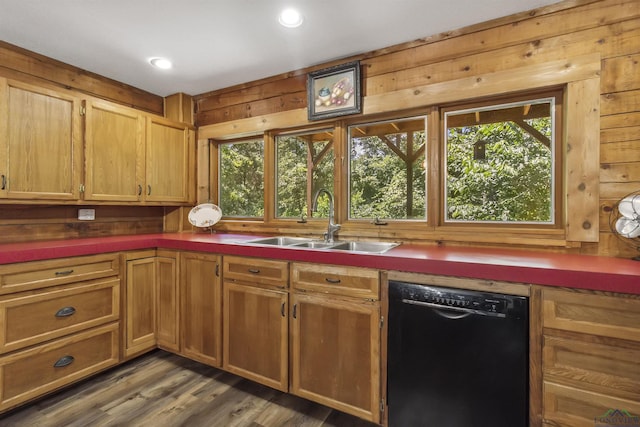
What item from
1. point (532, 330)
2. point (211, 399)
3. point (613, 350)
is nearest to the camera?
point (613, 350)

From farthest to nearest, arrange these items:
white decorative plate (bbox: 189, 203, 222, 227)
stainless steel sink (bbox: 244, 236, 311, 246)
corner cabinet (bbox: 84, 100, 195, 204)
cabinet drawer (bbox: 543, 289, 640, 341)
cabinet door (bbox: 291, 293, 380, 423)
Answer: white decorative plate (bbox: 189, 203, 222, 227), stainless steel sink (bbox: 244, 236, 311, 246), corner cabinet (bbox: 84, 100, 195, 204), cabinet door (bbox: 291, 293, 380, 423), cabinet drawer (bbox: 543, 289, 640, 341)

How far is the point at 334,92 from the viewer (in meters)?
2.39

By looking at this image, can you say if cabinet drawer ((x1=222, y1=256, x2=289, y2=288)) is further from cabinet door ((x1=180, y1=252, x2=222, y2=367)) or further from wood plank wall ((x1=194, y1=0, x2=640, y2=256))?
wood plank wall ((x1=194, y1=0, x2=640, y2=256))

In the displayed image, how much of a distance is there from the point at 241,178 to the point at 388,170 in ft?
4.99

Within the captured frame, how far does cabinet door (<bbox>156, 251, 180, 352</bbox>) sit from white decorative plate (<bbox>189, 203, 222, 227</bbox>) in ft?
1.85

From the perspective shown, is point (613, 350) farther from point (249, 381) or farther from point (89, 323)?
point (89, 323)

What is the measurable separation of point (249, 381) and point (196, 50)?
2.46m

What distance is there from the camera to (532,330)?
1.29m

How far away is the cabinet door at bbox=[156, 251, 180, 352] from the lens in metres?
2.37

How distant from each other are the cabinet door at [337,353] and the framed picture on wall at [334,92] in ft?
4.70

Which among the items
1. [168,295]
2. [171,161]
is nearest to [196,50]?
[171,161]

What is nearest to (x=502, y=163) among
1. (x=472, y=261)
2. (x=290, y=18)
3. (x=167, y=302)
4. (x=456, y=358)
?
(x=472, y=261)

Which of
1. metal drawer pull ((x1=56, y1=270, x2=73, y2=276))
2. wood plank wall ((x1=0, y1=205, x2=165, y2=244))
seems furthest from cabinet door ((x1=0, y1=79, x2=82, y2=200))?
metal drawer pull ((x1=56, y1=270, x2=73, y2=276))

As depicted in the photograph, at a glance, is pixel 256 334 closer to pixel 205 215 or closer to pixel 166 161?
pixel 205 215
